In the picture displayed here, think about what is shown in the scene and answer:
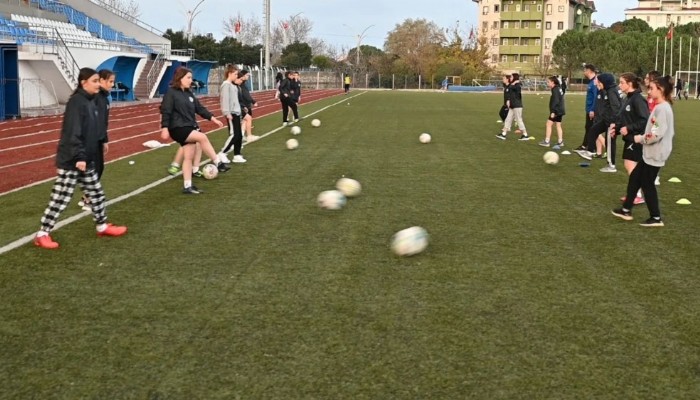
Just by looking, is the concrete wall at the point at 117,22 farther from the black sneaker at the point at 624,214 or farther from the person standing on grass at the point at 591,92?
the black sneaker at the point at 624,214

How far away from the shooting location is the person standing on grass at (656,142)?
7.61 metres

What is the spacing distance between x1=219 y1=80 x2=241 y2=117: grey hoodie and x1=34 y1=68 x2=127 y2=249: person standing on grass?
5924 mm

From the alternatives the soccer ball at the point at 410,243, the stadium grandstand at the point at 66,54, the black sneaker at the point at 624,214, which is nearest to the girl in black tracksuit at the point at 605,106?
the black sneaker at the point at 624,214

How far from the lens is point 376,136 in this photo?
62.8 feet

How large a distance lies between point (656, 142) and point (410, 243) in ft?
10.3

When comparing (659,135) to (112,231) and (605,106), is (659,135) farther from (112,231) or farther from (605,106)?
(112,231)

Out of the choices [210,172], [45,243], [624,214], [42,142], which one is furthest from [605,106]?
[42,142]

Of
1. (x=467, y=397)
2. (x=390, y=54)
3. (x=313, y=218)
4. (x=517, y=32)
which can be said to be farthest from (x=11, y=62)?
(x=517, y=32)

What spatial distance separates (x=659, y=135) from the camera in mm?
7578

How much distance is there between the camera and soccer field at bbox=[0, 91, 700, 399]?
12.8 ft

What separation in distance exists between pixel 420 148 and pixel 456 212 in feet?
25.1

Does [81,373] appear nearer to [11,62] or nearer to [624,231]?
[624,231]

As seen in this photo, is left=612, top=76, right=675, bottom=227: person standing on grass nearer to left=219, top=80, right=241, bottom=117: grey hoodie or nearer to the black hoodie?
the black hoodie

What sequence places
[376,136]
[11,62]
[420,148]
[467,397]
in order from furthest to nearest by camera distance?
[11,62]
[376,136]
[420,148]
[467,397]
